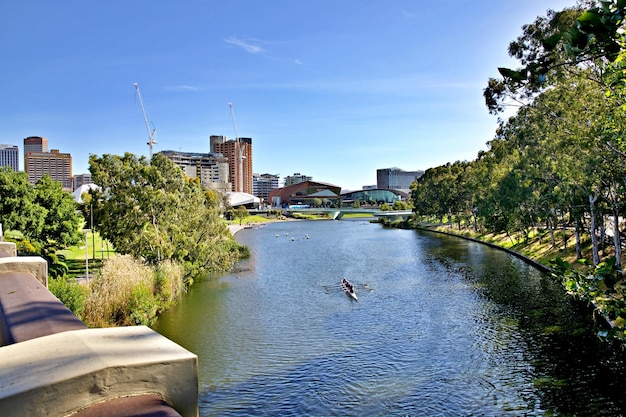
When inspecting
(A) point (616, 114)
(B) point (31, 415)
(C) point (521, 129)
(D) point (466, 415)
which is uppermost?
(C) point (521, 129)

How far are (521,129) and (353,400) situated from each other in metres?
23.4

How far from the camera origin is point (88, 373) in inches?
75.6

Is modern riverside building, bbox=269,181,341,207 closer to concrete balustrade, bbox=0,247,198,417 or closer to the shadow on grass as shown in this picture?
the shadow on grass

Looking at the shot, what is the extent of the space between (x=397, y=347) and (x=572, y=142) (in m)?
11.9

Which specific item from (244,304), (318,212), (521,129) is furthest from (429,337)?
(318,212)

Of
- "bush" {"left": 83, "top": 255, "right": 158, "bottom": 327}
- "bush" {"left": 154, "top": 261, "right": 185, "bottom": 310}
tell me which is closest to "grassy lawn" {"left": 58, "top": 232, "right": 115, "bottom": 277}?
"bush" {"left": 154, "top": 261, "right": 185, "bottom": 310}

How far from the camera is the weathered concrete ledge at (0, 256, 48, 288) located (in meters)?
4.69

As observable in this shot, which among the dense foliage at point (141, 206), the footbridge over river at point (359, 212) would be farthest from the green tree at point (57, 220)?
the footbridge over river at point (359, 212)

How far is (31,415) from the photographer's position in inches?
72.7

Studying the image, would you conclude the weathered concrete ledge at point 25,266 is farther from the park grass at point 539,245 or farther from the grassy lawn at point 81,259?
the park grass at point 539,245

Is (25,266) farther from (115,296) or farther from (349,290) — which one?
(349,290)

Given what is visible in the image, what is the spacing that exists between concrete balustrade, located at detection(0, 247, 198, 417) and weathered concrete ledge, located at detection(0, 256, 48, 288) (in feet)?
8.20

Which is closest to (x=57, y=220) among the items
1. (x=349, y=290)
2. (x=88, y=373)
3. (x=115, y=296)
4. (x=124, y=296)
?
(x=124, y=296)

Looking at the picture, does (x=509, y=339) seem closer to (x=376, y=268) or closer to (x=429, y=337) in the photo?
(x=429, y=337)
